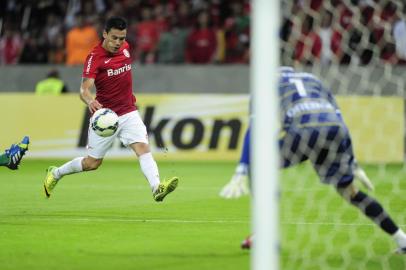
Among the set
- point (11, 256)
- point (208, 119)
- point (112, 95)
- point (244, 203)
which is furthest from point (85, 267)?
point (208, 119)

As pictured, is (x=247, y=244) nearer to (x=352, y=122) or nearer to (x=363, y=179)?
(x=363, y=179)

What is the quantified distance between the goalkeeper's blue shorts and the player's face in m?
2.71

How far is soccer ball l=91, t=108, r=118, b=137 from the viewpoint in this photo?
923 centimetres

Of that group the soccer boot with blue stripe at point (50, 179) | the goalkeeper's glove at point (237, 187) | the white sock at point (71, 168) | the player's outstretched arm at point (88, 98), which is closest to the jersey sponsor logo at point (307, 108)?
the goalkeeper's glove at point (237, 187)

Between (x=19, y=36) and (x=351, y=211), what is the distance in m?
12.2

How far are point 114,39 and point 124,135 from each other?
96cm

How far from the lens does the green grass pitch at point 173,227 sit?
6707 mm

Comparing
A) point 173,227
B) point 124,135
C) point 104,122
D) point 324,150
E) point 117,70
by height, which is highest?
point 117,70

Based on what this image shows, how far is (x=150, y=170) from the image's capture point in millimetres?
9195

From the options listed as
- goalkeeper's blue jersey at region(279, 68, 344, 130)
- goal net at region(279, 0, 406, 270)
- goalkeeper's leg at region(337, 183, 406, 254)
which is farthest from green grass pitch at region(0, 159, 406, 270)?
goalkeeper's blue jersey at region(279, 68, 344, 130)

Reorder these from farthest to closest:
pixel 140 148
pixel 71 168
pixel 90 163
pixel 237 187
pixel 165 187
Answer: pixel 71 168 < pixel 90 163 < pixel 140 148 < pixel 165 187 < pixel 237 187

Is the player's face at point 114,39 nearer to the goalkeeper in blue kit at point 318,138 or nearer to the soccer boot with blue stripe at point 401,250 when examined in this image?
the goalkeeper in blue kit at point 318,138

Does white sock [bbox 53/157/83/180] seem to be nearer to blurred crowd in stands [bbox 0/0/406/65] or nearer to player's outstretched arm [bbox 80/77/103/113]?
player's outstretched arm [bbox 80/77/103/113]

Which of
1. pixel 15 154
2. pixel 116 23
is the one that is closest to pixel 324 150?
pixel 116 23
